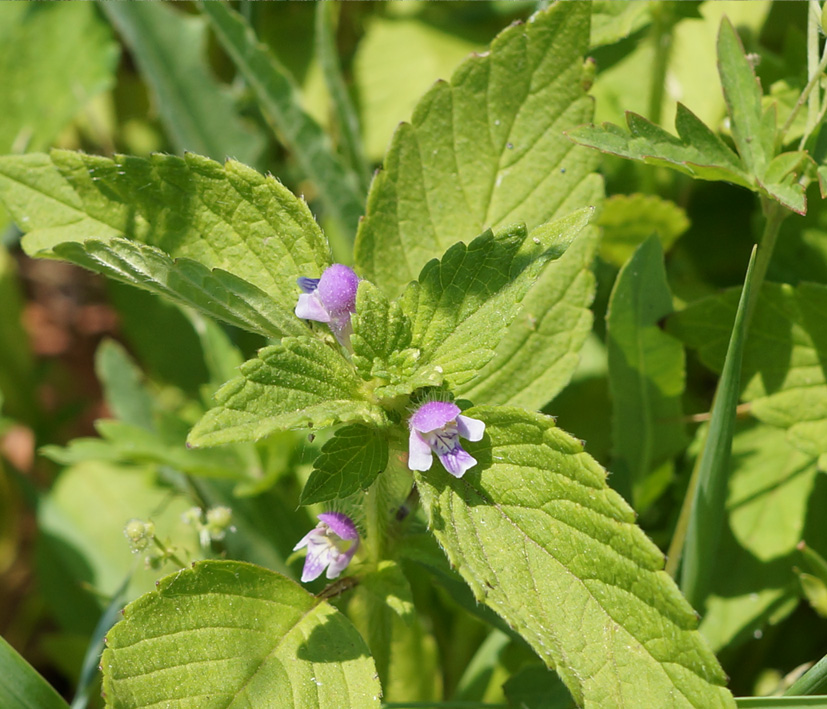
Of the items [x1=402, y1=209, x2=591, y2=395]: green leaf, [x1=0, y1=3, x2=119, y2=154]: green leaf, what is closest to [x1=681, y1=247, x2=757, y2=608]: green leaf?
[x1=402, y1=209, x2=591, y2=395]: green leaf

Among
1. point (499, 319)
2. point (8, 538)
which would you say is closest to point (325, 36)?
point (499, 319)

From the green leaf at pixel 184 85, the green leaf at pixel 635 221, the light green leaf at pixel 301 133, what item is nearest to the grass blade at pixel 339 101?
the light green leaf at pixel 301 133

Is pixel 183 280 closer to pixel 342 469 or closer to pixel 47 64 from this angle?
pixel 342 469

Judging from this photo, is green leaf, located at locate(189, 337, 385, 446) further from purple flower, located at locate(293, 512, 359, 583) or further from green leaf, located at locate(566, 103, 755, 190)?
green leaf, located at locate(566, 103, 755, 190)

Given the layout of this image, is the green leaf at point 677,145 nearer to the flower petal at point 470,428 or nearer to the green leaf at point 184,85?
the flower petal at point 470,428

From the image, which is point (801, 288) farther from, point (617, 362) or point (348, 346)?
point (348, 346)

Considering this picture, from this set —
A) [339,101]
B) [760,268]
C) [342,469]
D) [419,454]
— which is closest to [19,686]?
[342,469]
